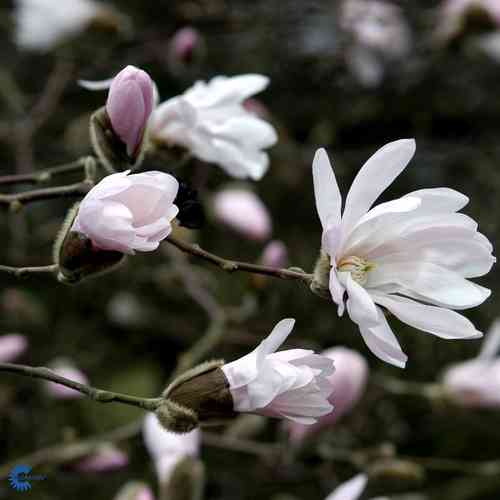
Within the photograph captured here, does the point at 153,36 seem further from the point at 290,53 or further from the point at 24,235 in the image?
the point at 24,235

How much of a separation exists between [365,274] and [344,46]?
760 millimetres

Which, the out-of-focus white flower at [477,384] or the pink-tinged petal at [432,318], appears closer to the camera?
the pink-tinged petal at [432,318]

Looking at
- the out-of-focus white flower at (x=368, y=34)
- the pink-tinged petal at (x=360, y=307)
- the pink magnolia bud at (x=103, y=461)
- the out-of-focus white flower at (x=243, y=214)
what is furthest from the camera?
the out-of-focus white flower at (x=368, y=34)

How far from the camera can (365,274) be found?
0.34 meters

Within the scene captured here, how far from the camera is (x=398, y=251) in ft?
1.14

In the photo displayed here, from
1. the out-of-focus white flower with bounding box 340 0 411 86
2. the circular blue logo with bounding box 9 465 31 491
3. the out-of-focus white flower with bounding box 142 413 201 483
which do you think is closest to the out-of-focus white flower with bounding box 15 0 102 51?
the out-of-focus white flower with bounding box 340 0 411 86

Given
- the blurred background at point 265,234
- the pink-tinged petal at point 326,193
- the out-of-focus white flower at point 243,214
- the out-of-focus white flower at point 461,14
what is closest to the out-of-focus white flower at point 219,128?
the blurred background at point 265,234

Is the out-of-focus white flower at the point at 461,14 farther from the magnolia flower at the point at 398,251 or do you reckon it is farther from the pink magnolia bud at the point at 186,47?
the magnolia flower at the point at 398,251

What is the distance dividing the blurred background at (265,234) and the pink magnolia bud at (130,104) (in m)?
0.08

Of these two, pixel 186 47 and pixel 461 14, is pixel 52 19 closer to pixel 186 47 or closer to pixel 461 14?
pixel 186 47

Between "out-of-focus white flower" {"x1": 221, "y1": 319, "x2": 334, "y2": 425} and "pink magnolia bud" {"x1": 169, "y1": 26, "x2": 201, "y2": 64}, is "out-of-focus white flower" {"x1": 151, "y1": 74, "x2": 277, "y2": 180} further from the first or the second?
"pink magnolia bud" {"x1": 169, "y1": 26, "x2": 201, "y2": 64}

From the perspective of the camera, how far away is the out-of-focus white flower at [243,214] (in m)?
0.83

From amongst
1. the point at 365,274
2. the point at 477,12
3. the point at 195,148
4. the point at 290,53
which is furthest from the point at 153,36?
the point at 365,274

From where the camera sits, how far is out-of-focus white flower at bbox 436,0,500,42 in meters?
0.92
